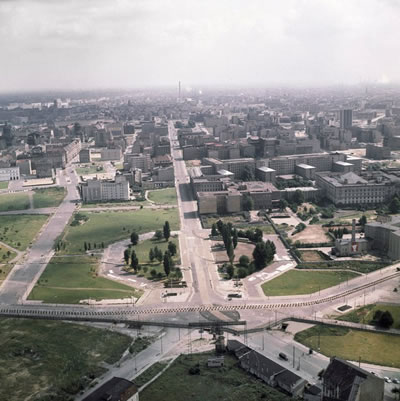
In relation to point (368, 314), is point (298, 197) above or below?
above

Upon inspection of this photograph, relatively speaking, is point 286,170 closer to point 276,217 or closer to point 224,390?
point 276,217

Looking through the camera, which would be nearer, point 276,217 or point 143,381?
point 143,381

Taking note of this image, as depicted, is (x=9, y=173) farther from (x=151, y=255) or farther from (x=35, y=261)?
(x=151, y=255)

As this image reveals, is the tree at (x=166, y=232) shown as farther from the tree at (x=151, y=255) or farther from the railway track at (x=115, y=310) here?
the railway track at (x=115, y=310)

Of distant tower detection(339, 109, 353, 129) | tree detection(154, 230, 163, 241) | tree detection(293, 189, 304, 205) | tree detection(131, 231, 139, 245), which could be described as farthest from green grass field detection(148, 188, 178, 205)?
distant tower detection(339, 109, 353, 129)

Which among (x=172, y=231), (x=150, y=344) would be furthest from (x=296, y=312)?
(x=172, y=231)

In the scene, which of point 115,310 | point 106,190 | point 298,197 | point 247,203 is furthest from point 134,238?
point 298,197

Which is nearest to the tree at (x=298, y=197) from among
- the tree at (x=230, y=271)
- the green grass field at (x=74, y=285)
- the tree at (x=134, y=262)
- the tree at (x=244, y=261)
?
the tree at (x=244, y=261)
